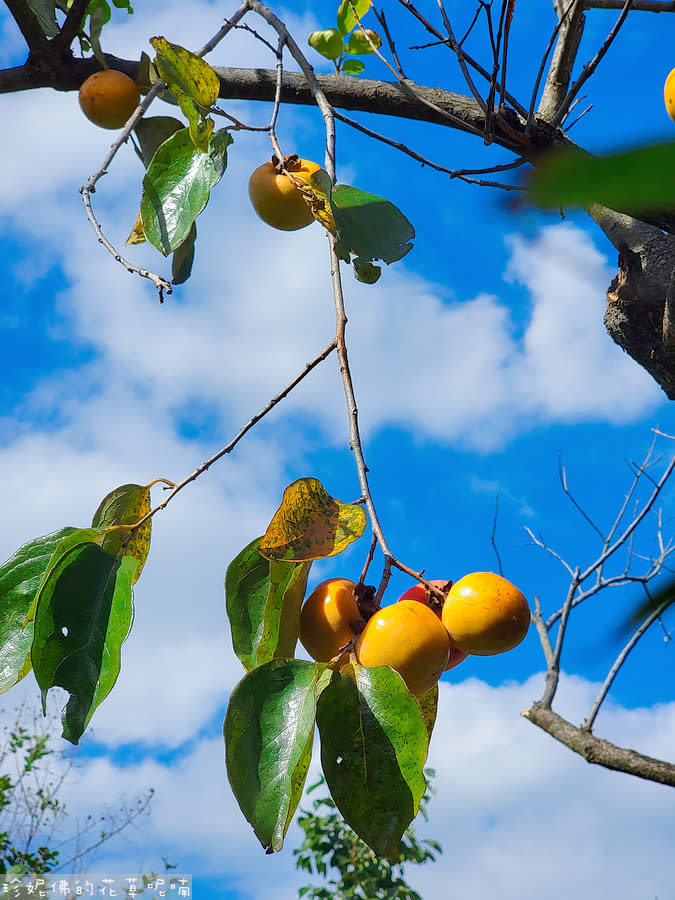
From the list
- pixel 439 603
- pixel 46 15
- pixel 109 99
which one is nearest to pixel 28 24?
pixel 46 15

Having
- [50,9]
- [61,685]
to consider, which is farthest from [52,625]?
[50,9]

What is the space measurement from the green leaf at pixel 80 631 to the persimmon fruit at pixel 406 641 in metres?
0.23

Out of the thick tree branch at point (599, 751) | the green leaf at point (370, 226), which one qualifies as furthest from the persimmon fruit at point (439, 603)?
the thick tree branch at point (599, 751)

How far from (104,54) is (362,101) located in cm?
46

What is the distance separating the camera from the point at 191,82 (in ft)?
2.72

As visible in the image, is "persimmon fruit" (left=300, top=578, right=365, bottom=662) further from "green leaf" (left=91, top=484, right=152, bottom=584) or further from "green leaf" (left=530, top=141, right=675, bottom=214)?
"green leaf" (left=530, top=141, right=675, bottom=214)

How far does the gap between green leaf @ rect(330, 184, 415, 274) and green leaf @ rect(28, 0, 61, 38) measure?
0.95 m

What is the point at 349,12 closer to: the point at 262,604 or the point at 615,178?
the point at 262,604

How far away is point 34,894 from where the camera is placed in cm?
275

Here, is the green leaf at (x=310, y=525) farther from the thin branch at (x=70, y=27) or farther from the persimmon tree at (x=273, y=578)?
the thin branch at (x=70, y=27)

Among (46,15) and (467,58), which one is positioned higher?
(46,15)

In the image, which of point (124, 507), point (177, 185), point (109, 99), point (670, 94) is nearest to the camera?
point (124, 507)

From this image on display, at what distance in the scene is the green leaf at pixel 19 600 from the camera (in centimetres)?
76

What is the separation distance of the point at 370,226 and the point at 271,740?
51cm
